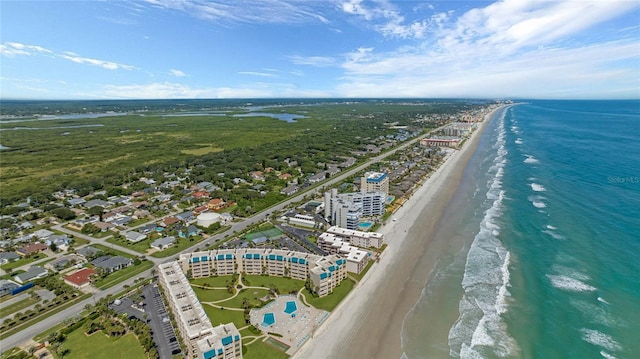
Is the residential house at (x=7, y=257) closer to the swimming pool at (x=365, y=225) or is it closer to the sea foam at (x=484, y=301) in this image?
the swimming pool at (x=365, y=225)

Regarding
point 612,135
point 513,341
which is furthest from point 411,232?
point 612,135

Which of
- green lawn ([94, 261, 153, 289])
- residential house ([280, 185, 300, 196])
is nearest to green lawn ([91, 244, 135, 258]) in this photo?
green lawn ([94, 261, 153, 289])

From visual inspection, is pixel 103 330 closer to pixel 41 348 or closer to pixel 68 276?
pixel 41 348

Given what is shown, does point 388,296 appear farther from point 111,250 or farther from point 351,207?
point 111,250

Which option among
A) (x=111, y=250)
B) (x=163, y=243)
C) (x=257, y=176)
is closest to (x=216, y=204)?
(x=163, y=243)

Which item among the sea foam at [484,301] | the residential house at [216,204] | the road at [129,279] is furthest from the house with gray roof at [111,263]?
the sea foam at [484,301]

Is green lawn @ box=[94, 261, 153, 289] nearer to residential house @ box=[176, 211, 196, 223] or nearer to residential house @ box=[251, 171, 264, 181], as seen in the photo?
residential house @ box=[176, 211, 196, 223]
